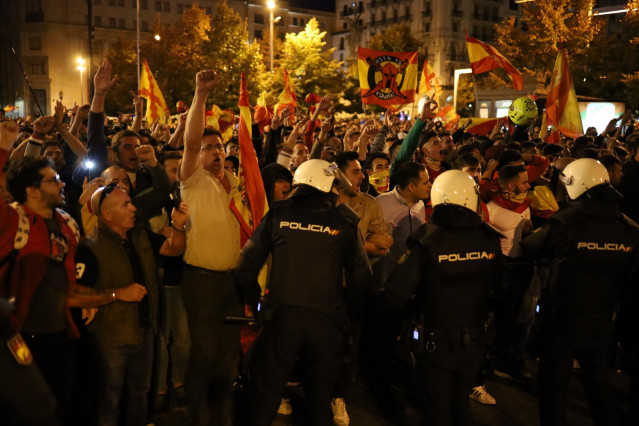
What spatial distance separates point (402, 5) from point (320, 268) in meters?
86.9

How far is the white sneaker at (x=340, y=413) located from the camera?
5457mm

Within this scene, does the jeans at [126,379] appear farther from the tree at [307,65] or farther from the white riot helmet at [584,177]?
the tree at [307,65]

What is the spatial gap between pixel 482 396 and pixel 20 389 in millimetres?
4094

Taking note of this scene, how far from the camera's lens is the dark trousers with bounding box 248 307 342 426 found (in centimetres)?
439

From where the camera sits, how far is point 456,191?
14.4ft

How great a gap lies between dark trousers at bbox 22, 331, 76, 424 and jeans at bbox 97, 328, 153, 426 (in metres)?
0.21

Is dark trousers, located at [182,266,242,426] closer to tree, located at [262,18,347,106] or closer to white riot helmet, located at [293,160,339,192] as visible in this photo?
white riot helmet, located at [293,160,339,192]

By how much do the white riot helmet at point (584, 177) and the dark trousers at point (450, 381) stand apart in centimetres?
152

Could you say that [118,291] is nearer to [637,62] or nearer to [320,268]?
[320,268]

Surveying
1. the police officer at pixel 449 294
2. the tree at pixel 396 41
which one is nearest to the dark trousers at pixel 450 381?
the police officer at pixel 449 294

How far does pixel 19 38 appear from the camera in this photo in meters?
80.4

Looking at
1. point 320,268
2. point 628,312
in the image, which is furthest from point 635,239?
point 320,268

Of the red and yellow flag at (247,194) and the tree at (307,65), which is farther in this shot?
the tree at (307,65)

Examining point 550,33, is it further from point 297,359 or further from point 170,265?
point 297,359
